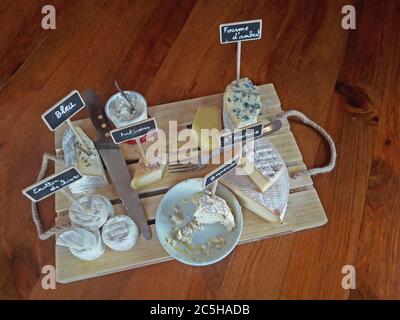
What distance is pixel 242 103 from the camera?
96 centimetres

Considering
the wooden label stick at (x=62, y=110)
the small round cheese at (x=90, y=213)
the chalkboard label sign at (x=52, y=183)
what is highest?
the wooden label stick at (x=62, y=110)

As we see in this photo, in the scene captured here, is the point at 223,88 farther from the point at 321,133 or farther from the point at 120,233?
the point at 120,233

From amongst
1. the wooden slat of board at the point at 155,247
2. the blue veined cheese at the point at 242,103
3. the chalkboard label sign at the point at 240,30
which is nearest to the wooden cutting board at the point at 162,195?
the wooden slat of board at the point at 155,247

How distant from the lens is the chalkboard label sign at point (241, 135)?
88 cm

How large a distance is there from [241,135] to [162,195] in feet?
0.80

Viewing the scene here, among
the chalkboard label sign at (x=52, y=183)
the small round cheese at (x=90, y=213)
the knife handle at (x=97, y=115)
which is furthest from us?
the knife handle at (x=97, y=115)

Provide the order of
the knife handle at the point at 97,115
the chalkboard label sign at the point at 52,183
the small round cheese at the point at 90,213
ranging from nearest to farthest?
the chalkboard label sign at the point at 52,183
the small round cheese at the point at 90,213
the knife handle at the point at 97,115

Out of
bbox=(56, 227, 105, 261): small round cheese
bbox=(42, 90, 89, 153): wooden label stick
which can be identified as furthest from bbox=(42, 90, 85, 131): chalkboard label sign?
bbox=(56, 227, 105, 261): small round cheese

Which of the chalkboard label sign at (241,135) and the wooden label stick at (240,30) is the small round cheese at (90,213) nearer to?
the chalkboard label sign at (241,135)

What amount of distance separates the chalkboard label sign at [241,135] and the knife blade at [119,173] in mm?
235

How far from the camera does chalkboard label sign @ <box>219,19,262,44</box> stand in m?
0.88

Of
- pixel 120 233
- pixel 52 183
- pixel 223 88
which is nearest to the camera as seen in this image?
pixel 52 183

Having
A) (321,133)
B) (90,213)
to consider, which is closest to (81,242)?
(90,213)

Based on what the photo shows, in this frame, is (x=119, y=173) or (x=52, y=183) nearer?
(x=52, y=183)
